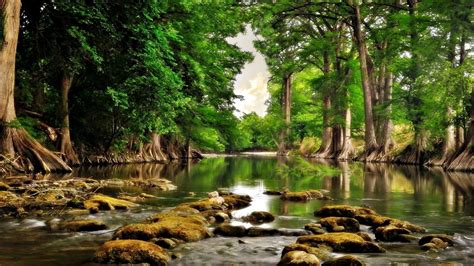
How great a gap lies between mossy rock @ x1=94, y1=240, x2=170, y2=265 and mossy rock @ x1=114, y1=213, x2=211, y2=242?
2.65ft

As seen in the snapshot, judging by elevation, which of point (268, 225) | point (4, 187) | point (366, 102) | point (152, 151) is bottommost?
point (268, 225)

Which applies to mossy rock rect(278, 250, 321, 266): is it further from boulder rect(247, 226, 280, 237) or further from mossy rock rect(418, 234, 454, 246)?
mossy rock rect(418, 234, 454, 246)

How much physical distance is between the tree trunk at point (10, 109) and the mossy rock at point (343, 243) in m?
10.6

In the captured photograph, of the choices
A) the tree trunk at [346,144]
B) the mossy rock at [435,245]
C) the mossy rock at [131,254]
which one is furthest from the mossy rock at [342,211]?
the tree trunk at [346,144]

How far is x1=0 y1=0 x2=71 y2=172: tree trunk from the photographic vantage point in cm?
1397

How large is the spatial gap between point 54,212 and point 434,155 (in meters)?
24.1

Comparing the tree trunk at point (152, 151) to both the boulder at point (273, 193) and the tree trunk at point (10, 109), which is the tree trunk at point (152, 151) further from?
the boulder at point (273, 193)

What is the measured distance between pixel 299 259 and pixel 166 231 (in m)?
2.19

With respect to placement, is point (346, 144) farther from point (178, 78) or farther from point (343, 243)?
point (343, 243)

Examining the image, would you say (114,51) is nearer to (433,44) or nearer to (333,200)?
(333,200)

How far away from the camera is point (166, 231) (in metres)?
6.48

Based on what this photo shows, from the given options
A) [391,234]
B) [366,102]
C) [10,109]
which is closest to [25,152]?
[10,109]

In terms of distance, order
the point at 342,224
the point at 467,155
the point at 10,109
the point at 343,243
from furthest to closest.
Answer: the point at 467,155, the point at 10,109, the point at 342,224, the point at 343,243

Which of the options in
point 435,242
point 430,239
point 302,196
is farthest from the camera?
point 302,196
